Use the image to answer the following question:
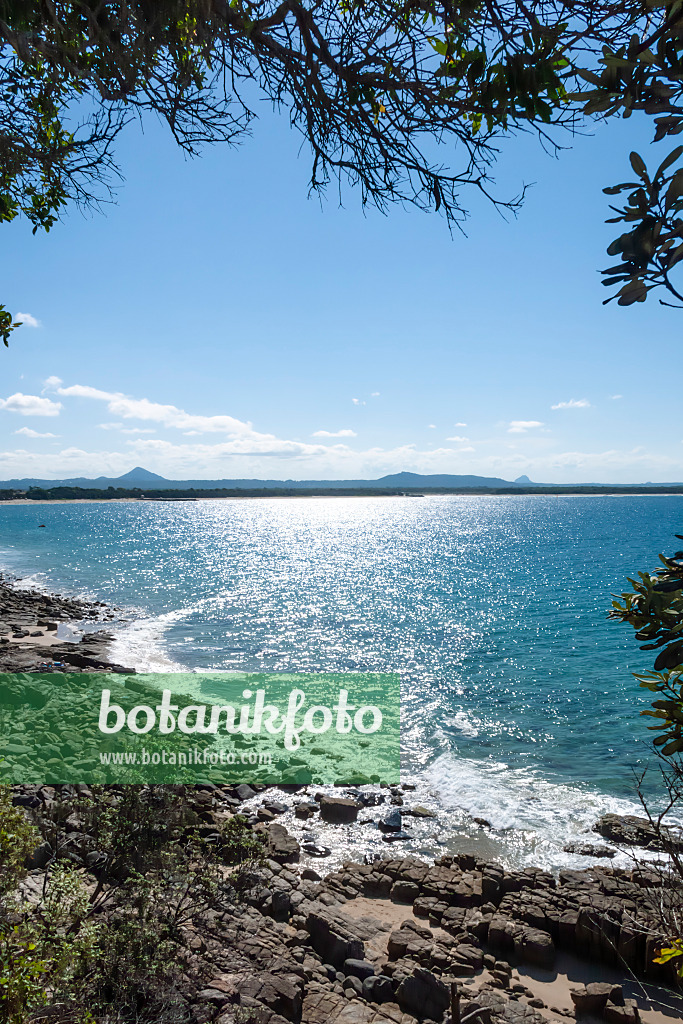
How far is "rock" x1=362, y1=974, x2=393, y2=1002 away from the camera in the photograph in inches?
307

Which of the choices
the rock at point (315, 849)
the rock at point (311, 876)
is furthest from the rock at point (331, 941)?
the rock at point (315, 849)

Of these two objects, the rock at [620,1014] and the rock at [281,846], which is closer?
the rock at [620,1014]

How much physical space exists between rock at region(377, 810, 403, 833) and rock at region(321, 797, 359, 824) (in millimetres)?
682

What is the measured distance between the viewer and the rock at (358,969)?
8203 mm

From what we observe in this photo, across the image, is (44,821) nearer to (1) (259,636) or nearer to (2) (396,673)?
(2) (396,673)

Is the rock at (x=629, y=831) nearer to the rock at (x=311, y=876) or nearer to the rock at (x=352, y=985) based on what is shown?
the rock at (x=311, y=876)

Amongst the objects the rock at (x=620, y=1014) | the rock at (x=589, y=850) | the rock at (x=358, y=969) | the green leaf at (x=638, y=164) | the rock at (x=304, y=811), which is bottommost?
the rock at (x=304, y=811)

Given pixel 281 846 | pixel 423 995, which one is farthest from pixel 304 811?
pixel 423 995

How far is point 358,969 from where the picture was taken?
8.27 meters

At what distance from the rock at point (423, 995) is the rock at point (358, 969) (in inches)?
20.5

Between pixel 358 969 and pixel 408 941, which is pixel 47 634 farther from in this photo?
pixel 358 969

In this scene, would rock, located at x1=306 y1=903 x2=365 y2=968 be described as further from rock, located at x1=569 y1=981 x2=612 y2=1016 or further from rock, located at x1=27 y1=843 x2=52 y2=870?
rock, located at x1=27 y1=843 x2=52 y2=870

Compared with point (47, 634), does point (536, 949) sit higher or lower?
higher

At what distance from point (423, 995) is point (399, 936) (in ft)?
4.55
